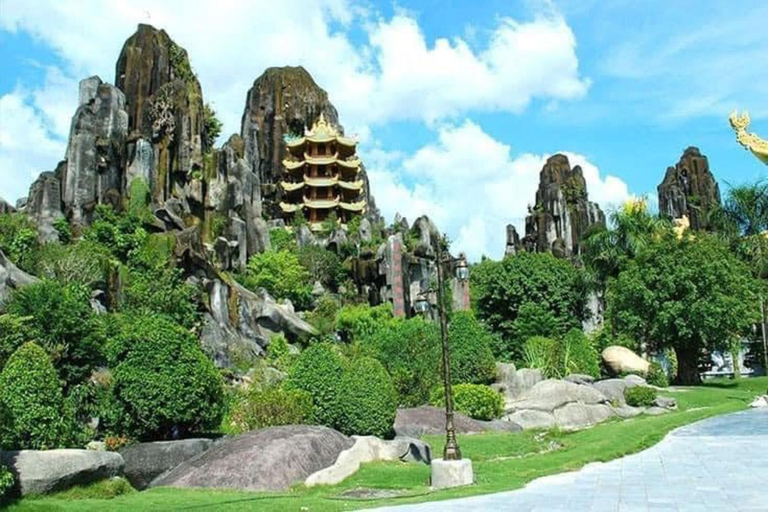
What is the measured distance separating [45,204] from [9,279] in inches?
631

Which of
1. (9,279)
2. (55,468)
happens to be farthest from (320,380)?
(9,279)

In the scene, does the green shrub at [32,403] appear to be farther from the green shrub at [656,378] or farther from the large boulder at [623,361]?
the large boulder at [623,361]

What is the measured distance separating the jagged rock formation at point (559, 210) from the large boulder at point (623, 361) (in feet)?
129

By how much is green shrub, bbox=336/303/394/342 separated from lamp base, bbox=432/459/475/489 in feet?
93.1

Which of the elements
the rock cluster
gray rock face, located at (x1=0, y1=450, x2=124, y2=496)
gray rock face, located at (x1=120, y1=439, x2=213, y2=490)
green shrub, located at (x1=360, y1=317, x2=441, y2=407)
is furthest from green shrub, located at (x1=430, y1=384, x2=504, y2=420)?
the rock cluster

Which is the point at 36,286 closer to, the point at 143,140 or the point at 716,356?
the point at 143,140

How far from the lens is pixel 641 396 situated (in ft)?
90.6

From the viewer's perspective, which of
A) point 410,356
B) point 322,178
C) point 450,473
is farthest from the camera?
point 322,178

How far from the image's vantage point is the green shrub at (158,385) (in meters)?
16.3

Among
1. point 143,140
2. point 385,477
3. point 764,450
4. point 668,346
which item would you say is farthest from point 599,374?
point 143,140

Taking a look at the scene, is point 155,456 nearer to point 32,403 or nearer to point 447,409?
point 32,403

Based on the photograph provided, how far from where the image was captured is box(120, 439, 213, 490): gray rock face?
14500mm

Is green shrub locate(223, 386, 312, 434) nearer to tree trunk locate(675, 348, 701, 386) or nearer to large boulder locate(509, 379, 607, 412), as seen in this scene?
large boulder locate(509, 379, 607, 412)

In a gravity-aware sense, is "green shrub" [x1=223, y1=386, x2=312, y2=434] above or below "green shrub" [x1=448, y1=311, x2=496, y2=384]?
below
